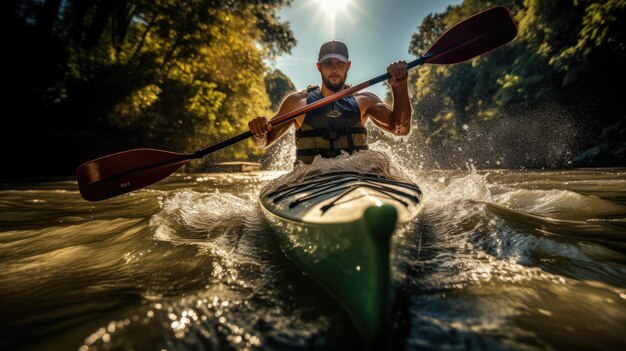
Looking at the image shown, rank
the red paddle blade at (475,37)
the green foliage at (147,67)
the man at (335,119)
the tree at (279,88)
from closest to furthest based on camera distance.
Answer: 1. the man at (335,119)
2. the red paddle blade at (475,37)
3. the green foliage at (147,67)
4. the tree at (279,88)

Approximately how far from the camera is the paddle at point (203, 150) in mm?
2881

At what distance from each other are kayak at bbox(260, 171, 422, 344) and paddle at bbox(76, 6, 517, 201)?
147 cm

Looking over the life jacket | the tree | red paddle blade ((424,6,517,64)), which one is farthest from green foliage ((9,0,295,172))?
the tree

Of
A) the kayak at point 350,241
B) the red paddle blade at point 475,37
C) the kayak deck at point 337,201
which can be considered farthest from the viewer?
the red paddle blade at point 475,37

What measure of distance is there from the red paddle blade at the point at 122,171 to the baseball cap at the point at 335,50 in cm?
195

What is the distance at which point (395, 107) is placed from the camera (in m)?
3.17

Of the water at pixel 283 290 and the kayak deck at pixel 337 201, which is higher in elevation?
the kayak deck at pixel 337 201

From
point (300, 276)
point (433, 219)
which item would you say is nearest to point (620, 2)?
point (433, 219)

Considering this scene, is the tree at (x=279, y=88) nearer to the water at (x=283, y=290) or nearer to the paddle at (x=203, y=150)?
the paddle at (x=203, y=150)

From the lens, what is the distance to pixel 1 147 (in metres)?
8.38

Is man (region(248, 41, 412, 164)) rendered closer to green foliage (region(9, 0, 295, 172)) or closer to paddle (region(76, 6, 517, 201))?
paddle (region(76, 6, 517, 201))

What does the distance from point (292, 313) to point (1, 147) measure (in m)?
11.7

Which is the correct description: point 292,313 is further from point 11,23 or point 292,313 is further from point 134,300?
point 11,23

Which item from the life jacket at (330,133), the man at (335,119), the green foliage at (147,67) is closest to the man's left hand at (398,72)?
the man at (335,119)
